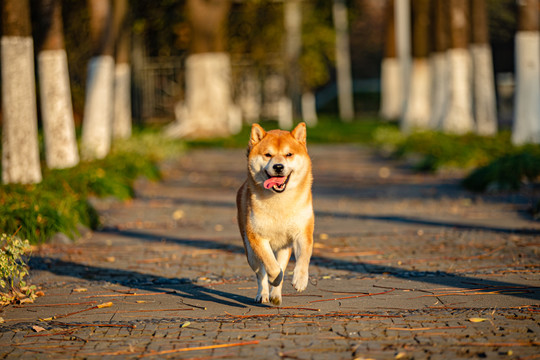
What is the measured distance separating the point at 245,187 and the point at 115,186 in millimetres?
6701

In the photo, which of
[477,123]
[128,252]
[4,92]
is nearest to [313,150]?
[477,123]

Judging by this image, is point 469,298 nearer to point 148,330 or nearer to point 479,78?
point 148,330

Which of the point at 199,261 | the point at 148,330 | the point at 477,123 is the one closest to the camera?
the point at 148,330

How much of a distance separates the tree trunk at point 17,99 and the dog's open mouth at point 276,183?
590cm

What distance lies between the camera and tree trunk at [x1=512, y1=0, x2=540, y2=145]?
52.0 ft

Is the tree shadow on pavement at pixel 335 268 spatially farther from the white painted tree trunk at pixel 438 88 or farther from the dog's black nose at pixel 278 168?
the white painted tree trunk at pixel 438 88

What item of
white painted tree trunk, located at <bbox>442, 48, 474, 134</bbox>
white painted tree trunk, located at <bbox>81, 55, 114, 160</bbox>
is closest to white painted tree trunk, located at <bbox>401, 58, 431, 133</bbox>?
white painted tree trunk, located at <bbox>442, 48, 474, 134</bbox>

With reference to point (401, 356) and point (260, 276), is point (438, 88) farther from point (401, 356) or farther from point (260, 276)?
point (401, 356)

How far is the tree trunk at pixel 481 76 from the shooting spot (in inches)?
768

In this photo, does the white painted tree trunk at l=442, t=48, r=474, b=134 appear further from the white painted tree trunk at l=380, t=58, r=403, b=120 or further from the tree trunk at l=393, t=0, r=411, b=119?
the white painted tree trunk at l=380, t=58, r=403, b=120

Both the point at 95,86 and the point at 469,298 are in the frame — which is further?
the point at 95,86

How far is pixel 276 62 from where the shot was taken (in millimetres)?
35938

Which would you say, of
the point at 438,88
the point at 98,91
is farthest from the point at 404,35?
the point at 98,91

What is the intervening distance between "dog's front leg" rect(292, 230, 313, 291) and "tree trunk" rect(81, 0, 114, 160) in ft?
30.8
